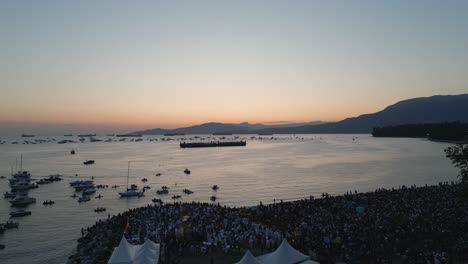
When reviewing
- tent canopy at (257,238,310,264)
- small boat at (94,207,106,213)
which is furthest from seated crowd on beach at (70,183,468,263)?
small boat at (94,207,106,213)

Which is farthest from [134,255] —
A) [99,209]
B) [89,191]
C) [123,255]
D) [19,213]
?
[89,191]

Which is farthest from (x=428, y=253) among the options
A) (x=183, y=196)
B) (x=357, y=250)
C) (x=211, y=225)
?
(x=183, y=196)

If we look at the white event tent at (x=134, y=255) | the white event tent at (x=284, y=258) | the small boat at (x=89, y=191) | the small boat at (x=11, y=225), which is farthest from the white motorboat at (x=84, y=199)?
the white event tent at (x=284, y=258)

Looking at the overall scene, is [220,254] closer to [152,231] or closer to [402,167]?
[152,231]

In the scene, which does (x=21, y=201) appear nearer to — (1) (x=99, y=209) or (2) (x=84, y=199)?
(2) (x=84, y=199)

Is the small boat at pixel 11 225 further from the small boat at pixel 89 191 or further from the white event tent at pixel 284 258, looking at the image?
the white event tent at pixel 284 258
